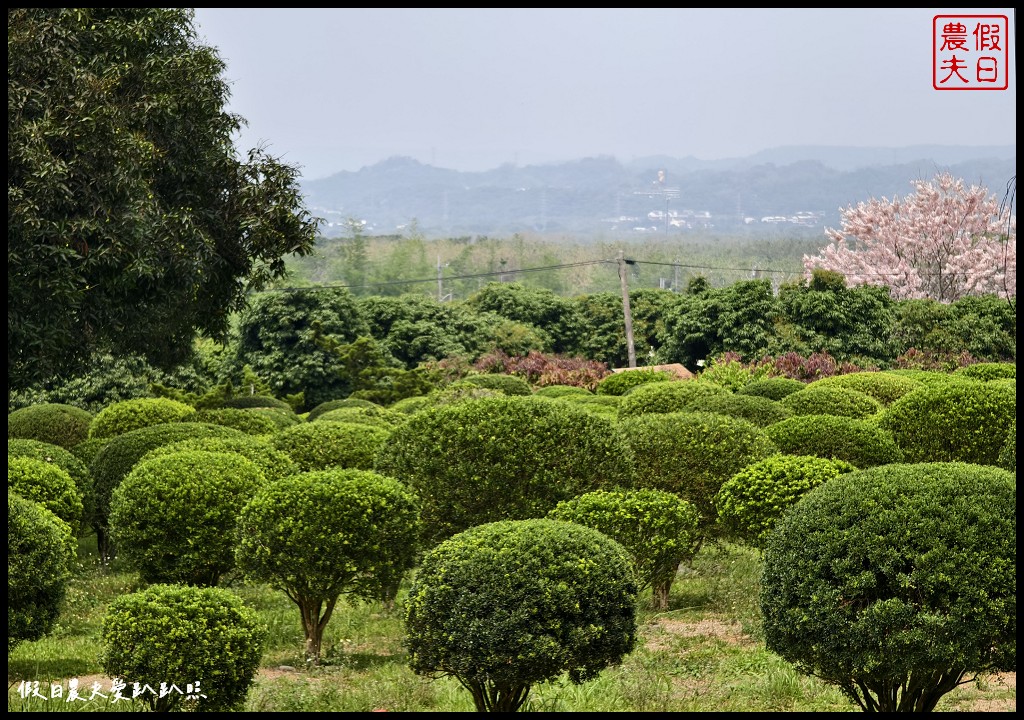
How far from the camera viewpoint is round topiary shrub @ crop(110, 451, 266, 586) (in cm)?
857

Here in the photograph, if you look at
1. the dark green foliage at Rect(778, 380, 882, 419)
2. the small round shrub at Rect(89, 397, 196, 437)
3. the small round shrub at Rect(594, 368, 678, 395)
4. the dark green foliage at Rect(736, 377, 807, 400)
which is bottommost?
the small round shrub at Rect(594, 368, 678, 395)

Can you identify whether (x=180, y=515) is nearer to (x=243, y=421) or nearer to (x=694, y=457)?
(x=694, y=457)


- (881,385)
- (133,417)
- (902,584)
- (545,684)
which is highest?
(902,584)

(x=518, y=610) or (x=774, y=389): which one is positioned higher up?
(x=518, y=610)

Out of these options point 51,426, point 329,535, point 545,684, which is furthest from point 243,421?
point 545,684

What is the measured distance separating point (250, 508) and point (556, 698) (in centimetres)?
253

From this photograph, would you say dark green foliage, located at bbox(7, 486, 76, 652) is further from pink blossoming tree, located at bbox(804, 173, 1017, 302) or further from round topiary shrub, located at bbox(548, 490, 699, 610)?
pink blossoming tree, located at bbox(804, 173, 1017, 302)

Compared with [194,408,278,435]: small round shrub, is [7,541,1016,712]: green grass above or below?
below

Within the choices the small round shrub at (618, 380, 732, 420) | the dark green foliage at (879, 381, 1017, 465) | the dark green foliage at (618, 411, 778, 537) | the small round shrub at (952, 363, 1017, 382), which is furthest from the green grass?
the small round shrub at (952, 363, 1017, 382)

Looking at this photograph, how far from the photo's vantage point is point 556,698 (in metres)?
6.34

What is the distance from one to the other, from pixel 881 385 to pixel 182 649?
12244 mm

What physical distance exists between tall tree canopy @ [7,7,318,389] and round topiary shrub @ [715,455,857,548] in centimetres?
558

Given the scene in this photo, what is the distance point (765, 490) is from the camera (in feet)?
27.6

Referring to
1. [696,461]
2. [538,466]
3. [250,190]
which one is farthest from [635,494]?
[250,190]
